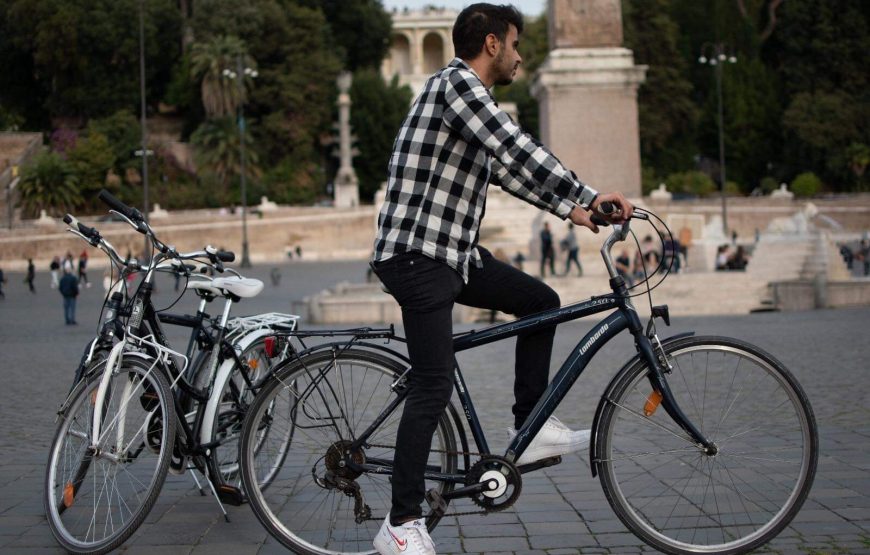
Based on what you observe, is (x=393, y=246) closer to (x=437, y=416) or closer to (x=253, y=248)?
(x=437, y=416)

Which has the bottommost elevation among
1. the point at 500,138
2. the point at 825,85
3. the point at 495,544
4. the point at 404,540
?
the point at 495,544

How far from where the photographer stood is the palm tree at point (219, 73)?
71000 millimetres

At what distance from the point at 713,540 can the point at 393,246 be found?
1.62 meters

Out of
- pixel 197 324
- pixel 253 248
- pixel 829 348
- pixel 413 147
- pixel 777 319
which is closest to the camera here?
pixel 413 147

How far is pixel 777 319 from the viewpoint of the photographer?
1838cm

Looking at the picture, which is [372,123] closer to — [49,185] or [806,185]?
[49,185]

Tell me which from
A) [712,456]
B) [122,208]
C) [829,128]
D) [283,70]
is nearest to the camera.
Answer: [712,456]

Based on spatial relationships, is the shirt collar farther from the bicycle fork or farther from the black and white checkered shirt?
the bicycle fork

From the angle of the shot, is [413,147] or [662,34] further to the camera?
[662,34]

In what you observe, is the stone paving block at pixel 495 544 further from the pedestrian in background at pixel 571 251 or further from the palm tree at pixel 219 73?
the palm tree at pixel 219 73

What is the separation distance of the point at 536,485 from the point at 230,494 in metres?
1.69

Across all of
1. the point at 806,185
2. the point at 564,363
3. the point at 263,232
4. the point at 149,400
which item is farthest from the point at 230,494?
the point at 806,185

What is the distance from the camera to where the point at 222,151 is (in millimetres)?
69562

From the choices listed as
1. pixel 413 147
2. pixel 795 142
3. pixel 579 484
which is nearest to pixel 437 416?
pixel 413 147
